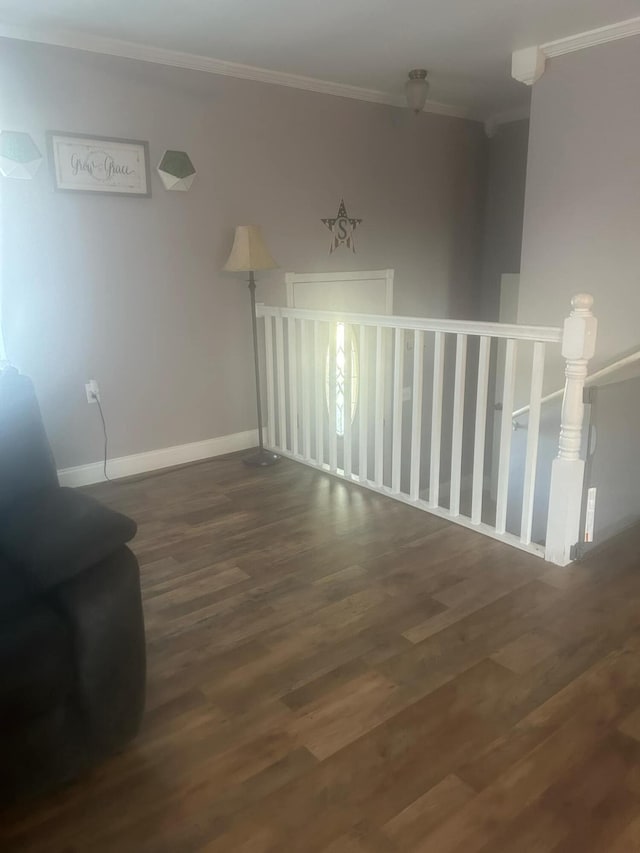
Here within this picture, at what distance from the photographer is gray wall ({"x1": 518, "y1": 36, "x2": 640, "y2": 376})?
3.23 meters

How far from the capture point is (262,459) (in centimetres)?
379

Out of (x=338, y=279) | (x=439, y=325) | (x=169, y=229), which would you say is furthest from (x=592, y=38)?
(x=169, y=229)

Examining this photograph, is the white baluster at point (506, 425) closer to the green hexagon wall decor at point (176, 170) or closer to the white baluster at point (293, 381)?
the white baluster at point (293, 381)

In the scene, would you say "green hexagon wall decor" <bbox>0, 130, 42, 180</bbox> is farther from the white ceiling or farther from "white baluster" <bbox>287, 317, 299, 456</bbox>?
"white baluster" <bbox>287, 317, 299, 456</bbox>

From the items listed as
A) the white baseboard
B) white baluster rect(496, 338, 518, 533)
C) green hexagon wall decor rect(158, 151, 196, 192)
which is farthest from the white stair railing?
green hexagon wall decor rect(158, 151, 196, 192)

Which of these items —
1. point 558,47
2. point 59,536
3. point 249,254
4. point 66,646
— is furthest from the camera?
point 249,254

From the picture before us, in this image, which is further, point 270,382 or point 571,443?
point 270,382

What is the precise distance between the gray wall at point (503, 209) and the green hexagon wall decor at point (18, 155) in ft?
11.0

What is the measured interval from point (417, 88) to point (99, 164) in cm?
190

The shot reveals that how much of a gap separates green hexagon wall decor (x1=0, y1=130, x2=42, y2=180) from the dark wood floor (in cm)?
180

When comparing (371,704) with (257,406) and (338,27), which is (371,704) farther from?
(338,27)

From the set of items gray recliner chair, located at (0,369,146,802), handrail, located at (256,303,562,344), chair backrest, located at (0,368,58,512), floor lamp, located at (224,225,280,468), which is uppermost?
floor lamp, located at (224,225,280,468)

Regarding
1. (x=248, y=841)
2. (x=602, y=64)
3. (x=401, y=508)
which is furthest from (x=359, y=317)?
(x=248, y=841)

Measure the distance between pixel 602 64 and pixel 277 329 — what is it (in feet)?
7.06
